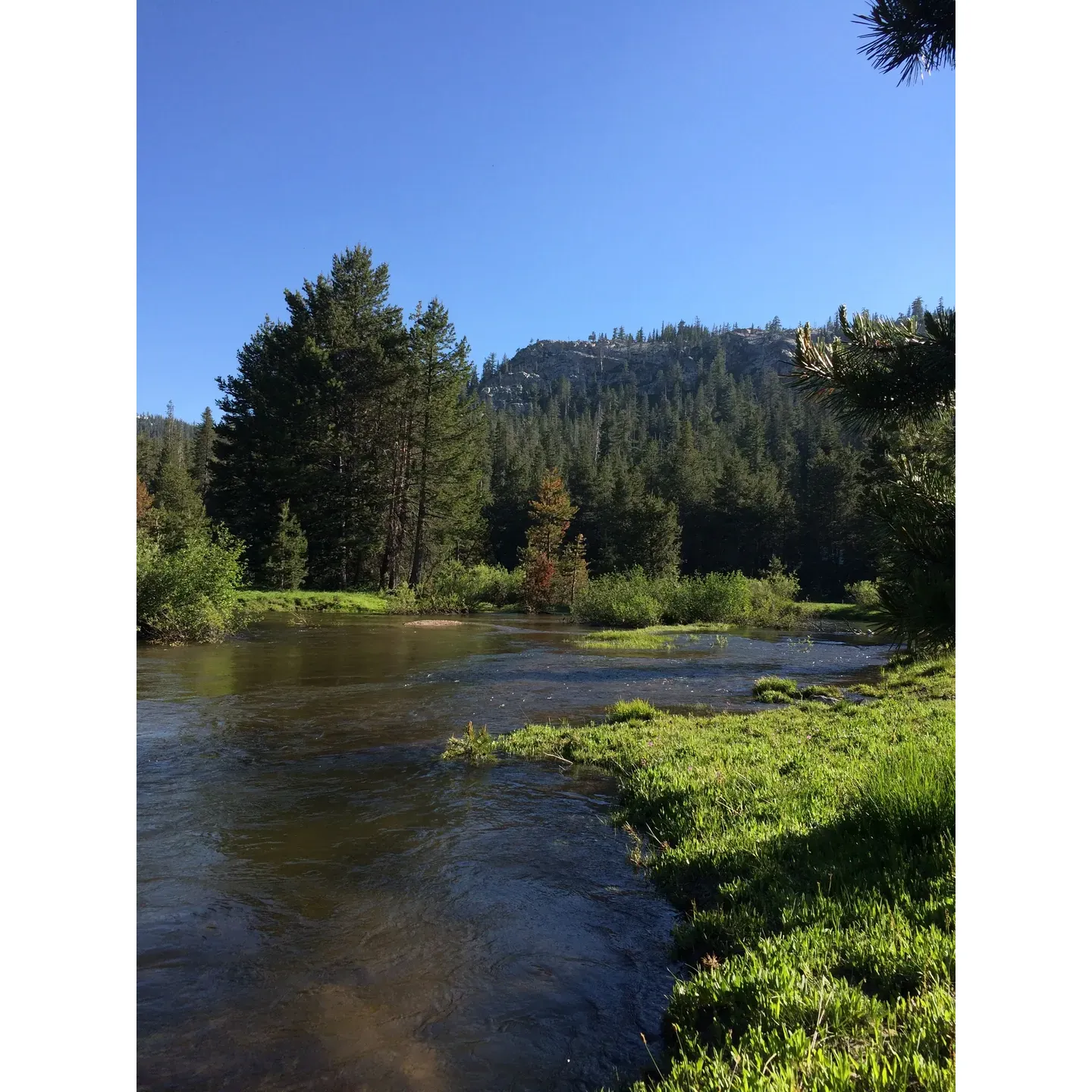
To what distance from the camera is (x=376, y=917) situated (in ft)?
14.8

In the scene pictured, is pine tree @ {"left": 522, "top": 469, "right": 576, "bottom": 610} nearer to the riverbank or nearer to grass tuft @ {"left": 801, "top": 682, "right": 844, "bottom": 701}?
the riverbank

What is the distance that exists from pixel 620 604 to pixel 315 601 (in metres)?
13.3

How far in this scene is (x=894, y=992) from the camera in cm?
302

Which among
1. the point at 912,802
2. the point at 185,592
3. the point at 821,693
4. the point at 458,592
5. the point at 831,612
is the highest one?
the point at 185,592

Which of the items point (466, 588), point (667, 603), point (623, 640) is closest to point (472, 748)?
point (623, 640)

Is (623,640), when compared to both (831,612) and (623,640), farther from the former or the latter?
(831,612)

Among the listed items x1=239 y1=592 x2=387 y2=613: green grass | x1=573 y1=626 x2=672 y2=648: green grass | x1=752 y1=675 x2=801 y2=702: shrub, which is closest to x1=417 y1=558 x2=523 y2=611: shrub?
x1=239 y1=592 x2=387 y2=613: green grass

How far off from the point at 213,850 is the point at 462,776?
2.62 metres

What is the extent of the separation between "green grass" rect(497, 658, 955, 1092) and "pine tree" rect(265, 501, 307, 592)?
3028 centimetres

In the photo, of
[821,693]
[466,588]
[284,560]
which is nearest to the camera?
[821,693]

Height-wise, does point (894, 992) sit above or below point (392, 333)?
below
